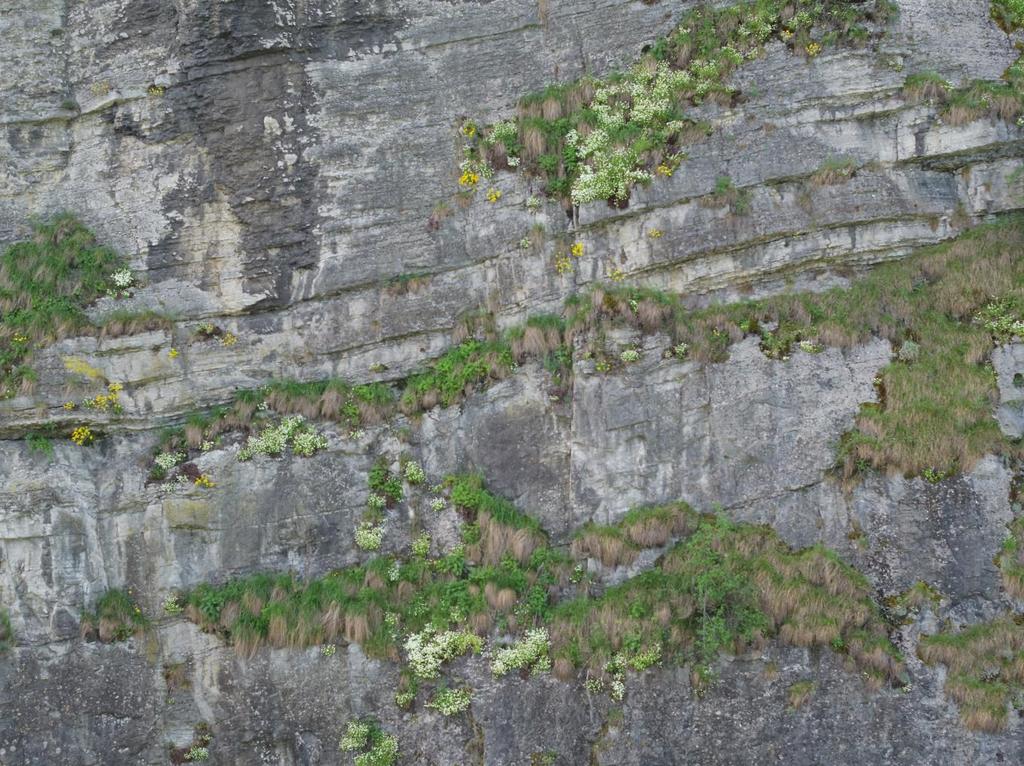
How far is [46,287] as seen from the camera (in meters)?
13.5

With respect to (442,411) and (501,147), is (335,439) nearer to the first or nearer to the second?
(442,411)

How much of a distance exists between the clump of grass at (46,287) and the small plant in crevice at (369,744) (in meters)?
6.20

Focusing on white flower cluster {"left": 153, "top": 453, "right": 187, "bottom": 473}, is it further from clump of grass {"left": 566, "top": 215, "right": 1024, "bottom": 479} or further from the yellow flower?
clump of grass {"left": 566, "top": 215, "right": 1024, "bottom": 479}

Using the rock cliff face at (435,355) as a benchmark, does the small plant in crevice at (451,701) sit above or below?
below

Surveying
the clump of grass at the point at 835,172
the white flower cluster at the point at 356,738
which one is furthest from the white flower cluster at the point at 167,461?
the clump of grass at the point at 835,172

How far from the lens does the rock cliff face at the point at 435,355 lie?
10516 mm

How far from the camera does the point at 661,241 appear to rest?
12.5 metres

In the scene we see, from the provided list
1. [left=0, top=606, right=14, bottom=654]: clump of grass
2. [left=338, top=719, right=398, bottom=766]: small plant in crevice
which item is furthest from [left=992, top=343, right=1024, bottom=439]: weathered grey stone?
[left=0, top=606, right=14, bottom=654]: clump of grass

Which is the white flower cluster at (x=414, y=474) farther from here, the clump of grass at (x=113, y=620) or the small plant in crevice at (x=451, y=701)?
the clump of grass at (x=113, y=620)

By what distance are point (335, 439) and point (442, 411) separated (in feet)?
4.66

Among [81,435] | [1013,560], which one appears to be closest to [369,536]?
[81,435]

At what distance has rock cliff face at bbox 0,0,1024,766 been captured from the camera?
10516 mm

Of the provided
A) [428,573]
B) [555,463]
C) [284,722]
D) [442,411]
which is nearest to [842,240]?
[555,463]

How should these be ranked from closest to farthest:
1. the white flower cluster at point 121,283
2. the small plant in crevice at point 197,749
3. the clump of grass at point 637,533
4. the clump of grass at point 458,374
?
the clump of grass at point 637,533 < the small plant in crevice at point 197,749 < the clump of grass at point 458,374 < the white flower cluster at point 121,283
